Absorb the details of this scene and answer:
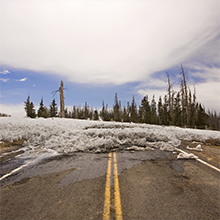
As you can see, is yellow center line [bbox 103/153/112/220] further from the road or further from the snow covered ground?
the snow covered ground

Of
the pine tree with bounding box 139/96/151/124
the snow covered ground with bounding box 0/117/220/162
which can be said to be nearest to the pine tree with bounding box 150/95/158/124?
the pine tree with bounding box 139/96/151/124

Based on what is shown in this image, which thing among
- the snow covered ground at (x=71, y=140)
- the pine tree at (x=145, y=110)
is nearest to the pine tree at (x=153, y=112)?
the pine tree at (x=145, y=110)

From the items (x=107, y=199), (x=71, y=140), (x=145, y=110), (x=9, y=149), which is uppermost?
(x=145, y=110)

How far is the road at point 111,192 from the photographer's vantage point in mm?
3105

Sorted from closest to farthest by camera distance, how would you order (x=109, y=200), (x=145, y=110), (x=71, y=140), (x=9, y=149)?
(x=109, y=200)
(x=9, y=149)
(x=71, y=140)
(x=145, y=110)

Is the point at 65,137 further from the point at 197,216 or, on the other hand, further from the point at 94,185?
the point at 197,216

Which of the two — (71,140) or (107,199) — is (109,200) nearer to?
(107,199)

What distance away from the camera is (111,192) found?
12.5 feet

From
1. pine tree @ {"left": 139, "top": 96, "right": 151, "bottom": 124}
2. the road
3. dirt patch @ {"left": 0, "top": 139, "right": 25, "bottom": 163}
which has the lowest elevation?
the road

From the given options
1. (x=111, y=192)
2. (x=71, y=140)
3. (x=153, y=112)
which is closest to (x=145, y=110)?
(x=153, y=112)

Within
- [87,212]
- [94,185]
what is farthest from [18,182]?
[87,212]

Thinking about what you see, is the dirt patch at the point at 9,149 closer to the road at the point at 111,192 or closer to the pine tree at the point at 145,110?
the road at the point at 111,192

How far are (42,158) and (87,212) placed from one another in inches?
188

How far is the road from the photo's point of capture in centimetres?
311
